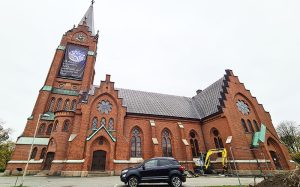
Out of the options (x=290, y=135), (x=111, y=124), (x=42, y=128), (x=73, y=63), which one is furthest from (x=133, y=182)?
(x=290, y=135)

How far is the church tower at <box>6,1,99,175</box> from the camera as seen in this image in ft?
71.9

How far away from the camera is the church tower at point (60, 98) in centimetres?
2191

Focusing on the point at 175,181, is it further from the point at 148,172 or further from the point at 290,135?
the point at 290,135

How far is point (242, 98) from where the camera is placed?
2708 centimetres

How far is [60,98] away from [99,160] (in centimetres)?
1345

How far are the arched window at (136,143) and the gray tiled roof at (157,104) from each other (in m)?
3.14

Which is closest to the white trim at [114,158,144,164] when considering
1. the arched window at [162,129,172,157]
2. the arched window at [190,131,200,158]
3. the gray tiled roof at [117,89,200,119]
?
the arched window at [162,129,172,157]

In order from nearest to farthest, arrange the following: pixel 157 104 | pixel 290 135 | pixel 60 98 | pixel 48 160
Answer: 1. pixel 48 160
2. pixel 60 98
3. pixel 157 104
4. pixel 290 135

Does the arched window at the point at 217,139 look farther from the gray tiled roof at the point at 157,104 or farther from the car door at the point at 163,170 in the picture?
the car door at the point at 163,170

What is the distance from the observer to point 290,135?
51.1m

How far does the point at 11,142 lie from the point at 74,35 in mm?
43040

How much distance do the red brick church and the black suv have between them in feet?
30.1

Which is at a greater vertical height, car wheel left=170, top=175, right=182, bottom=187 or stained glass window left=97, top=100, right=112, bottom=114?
stained glass window left=97, top=100, right=112, bottom=114

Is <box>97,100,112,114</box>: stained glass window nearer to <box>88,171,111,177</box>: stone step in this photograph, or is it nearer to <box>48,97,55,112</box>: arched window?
<box>88,171,111,177</box>: stone step
